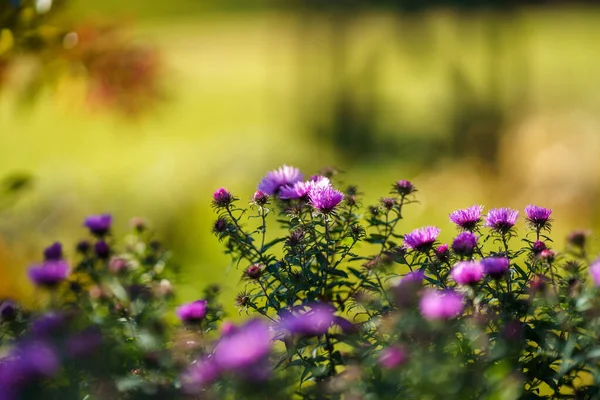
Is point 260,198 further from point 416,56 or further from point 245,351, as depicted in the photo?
point 416,56

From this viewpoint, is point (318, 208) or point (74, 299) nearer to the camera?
point (318, 208)

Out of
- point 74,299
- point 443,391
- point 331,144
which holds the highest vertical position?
point 331,144

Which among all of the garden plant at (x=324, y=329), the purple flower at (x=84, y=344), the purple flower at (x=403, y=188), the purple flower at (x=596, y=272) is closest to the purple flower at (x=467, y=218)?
the garden plant at (x=324, y=329)

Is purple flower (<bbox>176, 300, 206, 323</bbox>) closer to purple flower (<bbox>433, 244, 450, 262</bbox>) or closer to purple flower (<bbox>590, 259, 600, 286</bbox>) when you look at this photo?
purple flower (<bbox>433, 244, 450, 262</bbox>)

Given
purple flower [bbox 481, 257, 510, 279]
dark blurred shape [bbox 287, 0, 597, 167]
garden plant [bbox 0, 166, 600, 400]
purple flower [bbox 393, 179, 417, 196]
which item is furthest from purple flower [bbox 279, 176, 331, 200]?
dark blurred shape [bbox 287, 0, 597, 167]

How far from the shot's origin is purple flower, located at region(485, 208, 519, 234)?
107 cm

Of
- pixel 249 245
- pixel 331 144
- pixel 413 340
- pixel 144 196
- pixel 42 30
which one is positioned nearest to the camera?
pixel 413 340

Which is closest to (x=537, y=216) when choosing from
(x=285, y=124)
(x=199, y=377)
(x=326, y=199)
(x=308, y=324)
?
(x=326, y=199)

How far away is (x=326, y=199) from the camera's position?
102 centimetres

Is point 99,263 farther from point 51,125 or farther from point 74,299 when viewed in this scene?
point 51,125

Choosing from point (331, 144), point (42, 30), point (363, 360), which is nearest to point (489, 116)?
point (331, 144)

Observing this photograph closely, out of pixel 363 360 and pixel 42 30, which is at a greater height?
pixel 42 30

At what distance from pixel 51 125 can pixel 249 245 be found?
8.04 metres

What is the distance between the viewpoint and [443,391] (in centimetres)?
73
